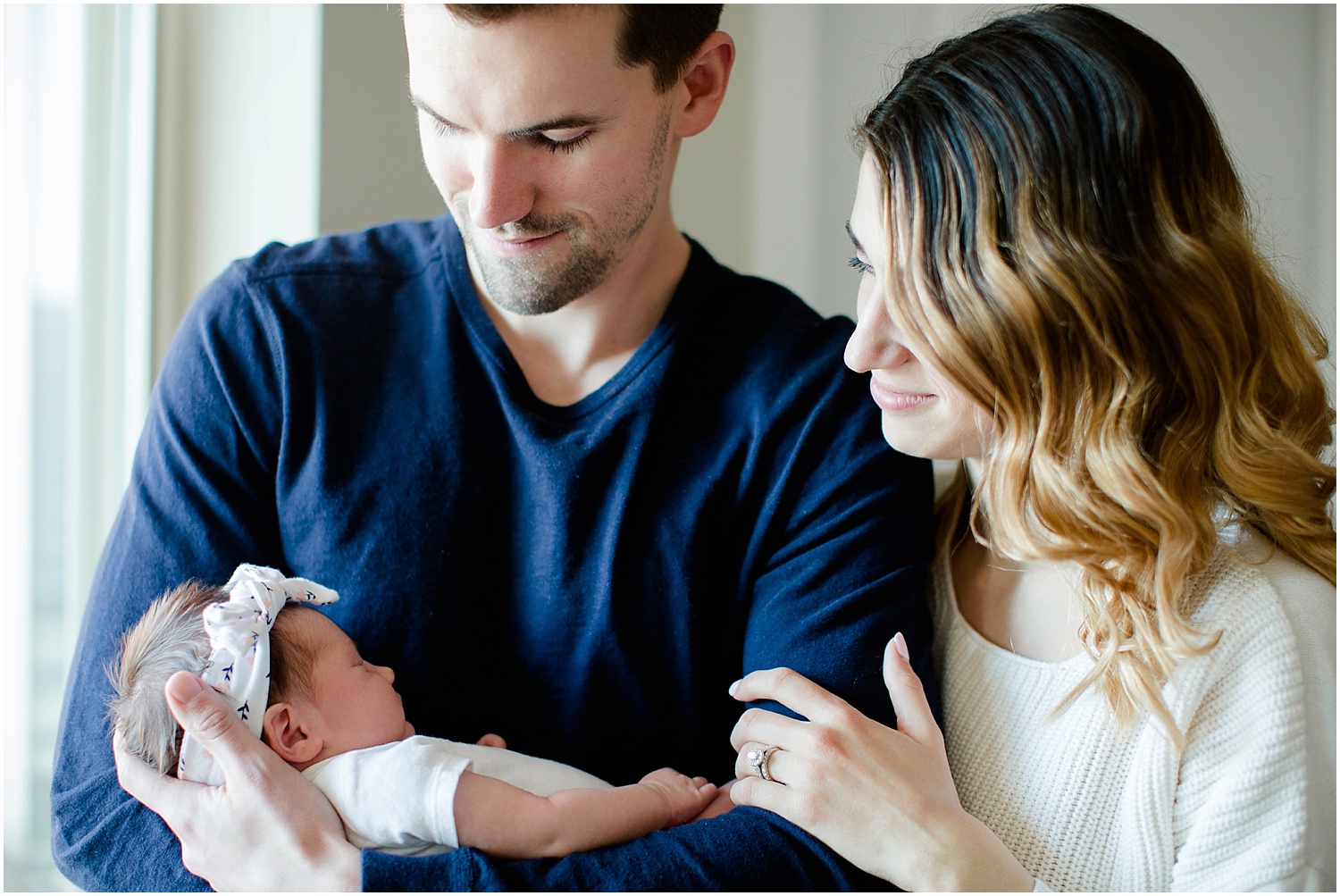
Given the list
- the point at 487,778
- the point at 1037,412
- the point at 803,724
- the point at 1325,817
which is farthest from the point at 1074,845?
the point at 487,778

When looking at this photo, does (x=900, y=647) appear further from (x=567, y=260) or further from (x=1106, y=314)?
(x=567, y=260)

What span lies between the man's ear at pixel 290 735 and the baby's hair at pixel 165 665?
23 millimetres

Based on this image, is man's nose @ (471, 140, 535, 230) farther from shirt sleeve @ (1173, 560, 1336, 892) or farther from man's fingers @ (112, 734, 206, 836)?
shirt sleeve @ (1173, 560, 1336, 892)

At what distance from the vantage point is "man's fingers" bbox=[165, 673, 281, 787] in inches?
44.9

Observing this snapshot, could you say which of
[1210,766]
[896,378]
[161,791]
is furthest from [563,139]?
[1210,766]

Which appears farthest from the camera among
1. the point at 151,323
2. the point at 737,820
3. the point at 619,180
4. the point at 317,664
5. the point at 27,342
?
the point at 151,323

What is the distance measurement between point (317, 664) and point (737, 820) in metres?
0.57

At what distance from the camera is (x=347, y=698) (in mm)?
1281

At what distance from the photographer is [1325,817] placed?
1173 millimetres

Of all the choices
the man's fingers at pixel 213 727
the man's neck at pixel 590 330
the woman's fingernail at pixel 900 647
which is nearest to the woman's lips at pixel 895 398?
the woman's fingernail at pixel 900 647

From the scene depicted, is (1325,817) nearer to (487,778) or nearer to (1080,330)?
(1080,330)

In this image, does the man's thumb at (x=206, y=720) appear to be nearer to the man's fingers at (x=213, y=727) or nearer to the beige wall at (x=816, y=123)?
the man's fingers at (x=213, y=727)

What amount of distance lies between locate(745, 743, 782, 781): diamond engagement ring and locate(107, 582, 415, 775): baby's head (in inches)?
18.4

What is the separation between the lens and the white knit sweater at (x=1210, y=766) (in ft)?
3.75
